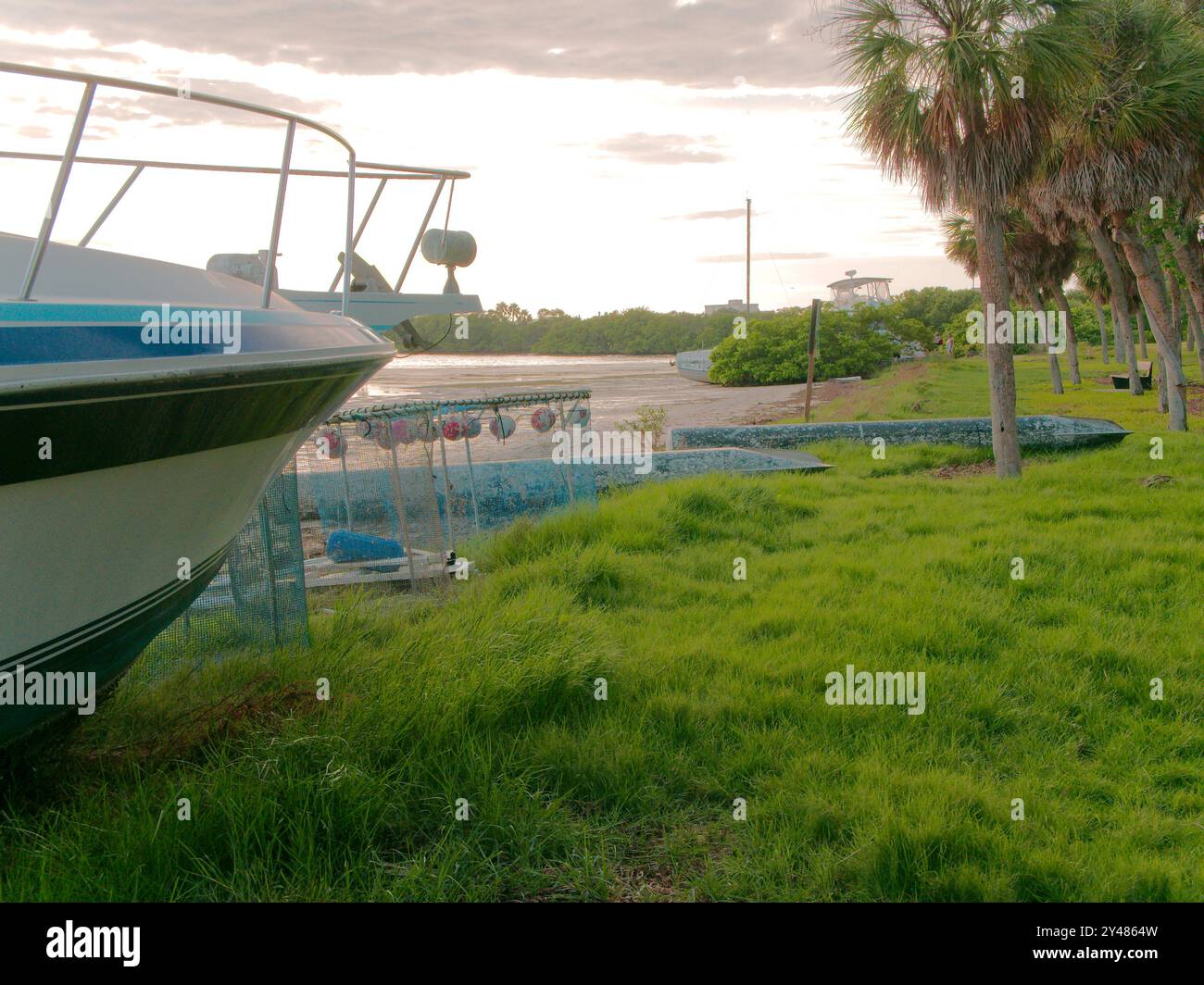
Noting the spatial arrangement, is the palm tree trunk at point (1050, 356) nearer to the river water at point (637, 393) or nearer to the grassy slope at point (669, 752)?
the river water at point (637, 393)

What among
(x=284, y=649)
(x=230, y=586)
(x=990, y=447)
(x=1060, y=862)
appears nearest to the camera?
(x=1060, y=862)

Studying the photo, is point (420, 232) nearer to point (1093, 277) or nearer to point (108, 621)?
point (108, 621)

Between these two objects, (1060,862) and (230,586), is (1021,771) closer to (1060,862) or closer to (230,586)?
(1060,862)

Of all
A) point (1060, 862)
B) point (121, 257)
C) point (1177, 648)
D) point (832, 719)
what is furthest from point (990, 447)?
point (121, 257)

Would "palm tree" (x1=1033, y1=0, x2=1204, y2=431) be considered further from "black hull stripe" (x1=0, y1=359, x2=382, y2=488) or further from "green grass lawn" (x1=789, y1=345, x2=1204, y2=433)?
"black hull stripe" (x1=0, y1=359, x2=382, y2=488)

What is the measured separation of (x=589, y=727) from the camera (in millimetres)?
4344

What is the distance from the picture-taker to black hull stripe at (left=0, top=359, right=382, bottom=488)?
293 cm

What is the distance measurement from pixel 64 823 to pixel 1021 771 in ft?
12.2

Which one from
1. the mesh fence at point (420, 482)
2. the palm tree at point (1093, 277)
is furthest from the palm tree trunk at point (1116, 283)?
the mesh fence at point (420, 482)

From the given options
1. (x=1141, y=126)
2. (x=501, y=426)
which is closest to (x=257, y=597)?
(x=501, y=426)

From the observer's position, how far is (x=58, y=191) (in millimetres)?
3195

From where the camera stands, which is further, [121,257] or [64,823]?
[121,257]

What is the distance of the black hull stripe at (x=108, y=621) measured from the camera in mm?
3297

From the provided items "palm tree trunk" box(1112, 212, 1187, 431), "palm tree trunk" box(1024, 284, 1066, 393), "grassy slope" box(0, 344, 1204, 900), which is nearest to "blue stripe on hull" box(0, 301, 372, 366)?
"grassy slope" box(0, 344, 1204, 900)
